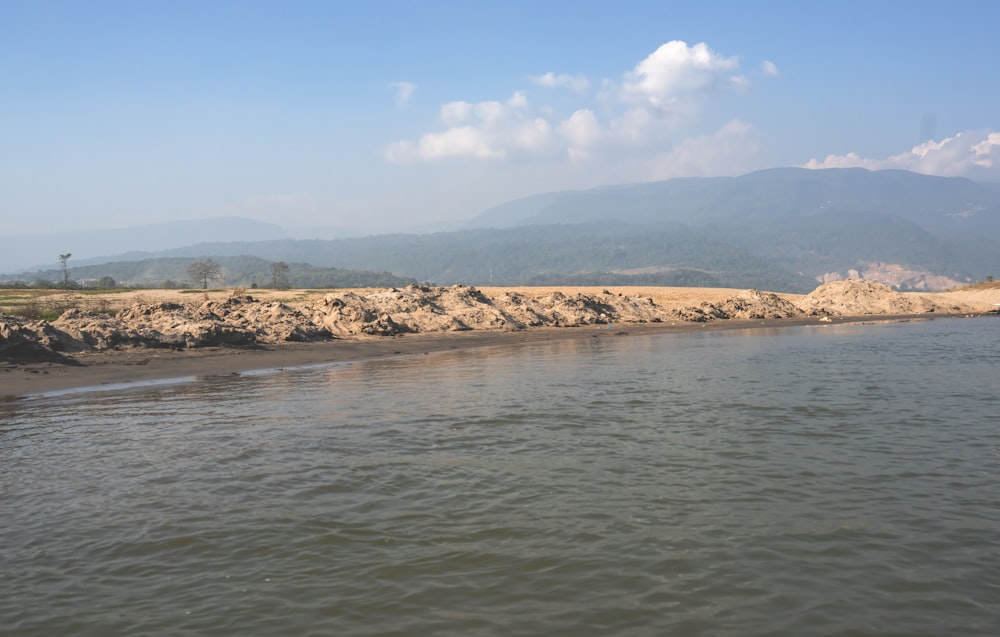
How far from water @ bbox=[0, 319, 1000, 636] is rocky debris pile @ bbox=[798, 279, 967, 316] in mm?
43364

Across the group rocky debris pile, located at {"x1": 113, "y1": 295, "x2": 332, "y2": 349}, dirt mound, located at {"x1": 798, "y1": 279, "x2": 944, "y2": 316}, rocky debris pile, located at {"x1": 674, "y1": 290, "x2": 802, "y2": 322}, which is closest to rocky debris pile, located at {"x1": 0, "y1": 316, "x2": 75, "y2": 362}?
rocky debris pile, located at {"x1": 113, "y1": 295, "x2": 332, "y2": 349}

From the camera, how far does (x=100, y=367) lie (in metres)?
22.1

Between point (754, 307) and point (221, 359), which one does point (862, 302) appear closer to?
point (754, 307)

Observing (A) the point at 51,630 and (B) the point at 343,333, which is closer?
(A) the point at 51,630

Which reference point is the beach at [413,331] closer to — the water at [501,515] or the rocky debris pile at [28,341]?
the rocky debris pile at [28,341]

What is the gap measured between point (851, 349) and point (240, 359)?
25554 mm

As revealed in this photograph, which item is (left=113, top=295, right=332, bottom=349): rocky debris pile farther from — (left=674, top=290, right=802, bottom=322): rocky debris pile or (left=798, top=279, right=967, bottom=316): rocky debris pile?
(left=798, top=279, right=967, bottom=316): rocky debris pile

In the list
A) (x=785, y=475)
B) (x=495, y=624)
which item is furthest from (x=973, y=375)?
(x=495, y=624)

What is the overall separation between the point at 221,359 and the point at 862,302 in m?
53.9

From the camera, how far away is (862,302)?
5891cm

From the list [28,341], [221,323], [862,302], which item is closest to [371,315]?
[221,323]

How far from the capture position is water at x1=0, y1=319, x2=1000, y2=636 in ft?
20.1

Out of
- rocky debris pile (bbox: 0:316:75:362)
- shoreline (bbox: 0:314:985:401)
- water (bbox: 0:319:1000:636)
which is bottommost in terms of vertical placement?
water (bbox: 0:319:1000:636)

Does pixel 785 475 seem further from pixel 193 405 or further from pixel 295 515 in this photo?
pixel 193 405
